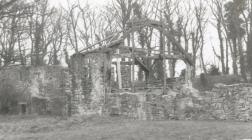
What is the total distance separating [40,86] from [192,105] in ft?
37.5

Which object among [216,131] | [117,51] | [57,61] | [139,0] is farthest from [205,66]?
[216,131]

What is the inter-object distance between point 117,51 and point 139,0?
1309 centimetres

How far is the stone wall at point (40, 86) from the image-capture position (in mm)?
23469

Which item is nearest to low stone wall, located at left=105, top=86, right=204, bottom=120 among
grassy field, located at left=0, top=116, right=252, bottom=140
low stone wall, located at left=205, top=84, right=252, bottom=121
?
low stone wall, located at left=205, top=84, right=252, bottom=121

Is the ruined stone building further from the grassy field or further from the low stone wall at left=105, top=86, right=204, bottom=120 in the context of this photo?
the grassy field

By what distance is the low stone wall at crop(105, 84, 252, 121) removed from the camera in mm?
15367

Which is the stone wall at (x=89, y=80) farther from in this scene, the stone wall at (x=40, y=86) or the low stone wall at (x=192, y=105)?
the stone wall at (x=40, y=86)

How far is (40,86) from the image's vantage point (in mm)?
24656

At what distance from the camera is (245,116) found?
15.3 m

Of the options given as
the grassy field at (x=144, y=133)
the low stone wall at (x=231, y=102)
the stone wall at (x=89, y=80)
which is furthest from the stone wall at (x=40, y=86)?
the low stone wall at (x=231, y=102)

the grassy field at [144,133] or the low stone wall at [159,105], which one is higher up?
the low stone wall at [159,105]

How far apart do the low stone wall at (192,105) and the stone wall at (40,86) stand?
6.00 m

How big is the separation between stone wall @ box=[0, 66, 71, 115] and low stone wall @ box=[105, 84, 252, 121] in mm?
5996

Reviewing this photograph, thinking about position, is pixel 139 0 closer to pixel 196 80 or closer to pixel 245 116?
pixel 196 80
